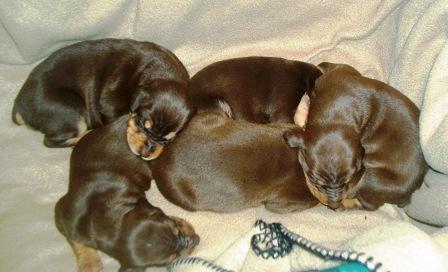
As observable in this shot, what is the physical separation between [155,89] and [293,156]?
0.95 metres

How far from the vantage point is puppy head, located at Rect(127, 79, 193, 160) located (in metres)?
3.02

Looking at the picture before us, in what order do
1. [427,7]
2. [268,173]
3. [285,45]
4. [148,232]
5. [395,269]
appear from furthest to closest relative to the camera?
[285,45] < [427,7] < [268,173] < [148,232] < [395,269]

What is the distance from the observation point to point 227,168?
9.55ft

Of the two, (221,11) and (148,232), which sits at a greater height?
(221,11)

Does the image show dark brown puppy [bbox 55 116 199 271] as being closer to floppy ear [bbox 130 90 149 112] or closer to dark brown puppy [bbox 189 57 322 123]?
floppy ear [bbox 130 90 149 112]

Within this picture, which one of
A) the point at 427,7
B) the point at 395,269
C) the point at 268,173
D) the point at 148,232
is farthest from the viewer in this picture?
the point at 427,7

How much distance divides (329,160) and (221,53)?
4.23 ft

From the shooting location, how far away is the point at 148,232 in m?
2.77

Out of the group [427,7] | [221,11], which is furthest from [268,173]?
[427,7]

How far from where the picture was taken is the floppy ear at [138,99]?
310cm

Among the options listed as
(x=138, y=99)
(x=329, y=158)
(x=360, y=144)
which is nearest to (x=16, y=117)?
(x=138, y=99)

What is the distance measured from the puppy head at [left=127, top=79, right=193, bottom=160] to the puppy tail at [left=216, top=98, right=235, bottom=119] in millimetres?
348

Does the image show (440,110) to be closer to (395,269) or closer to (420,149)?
(420,149)

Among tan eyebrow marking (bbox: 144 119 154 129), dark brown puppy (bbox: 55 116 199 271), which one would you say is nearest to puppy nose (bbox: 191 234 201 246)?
dark brown puppy (bbox: 55 116 199 271)
